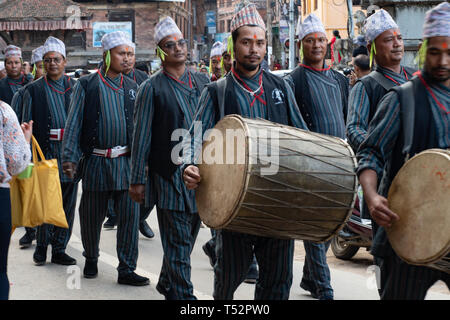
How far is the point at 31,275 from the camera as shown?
724cm

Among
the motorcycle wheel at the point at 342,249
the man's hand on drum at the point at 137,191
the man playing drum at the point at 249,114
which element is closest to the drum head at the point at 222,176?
the man playing drum at the point at 249,114

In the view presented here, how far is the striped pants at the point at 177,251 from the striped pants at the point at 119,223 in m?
1.19

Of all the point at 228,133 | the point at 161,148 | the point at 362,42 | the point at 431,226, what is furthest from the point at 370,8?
the point at 431,226

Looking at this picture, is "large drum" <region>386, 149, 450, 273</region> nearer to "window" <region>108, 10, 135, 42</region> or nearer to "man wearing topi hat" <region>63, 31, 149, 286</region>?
"man wearing topi hat" <region>63, 31, 149, 286</region>

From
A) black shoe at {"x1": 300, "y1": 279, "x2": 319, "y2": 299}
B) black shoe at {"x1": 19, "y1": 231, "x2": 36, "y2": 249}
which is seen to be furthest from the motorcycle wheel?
black shoe at {"x1": 19, "y1": 231, "x2": 36, "y2": 249}

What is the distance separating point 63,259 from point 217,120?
12.0 ft

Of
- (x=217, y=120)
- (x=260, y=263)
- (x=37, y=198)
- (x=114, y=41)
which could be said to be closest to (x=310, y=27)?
(x=114, y=41)

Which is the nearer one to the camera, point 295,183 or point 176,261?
point 295,183

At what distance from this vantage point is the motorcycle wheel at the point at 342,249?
8047 millimetres

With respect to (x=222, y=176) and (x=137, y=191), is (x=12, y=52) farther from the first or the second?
(x=222, y=176)

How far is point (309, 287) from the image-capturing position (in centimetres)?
649

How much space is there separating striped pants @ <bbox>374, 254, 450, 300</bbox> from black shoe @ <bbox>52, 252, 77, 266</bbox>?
4638mm
